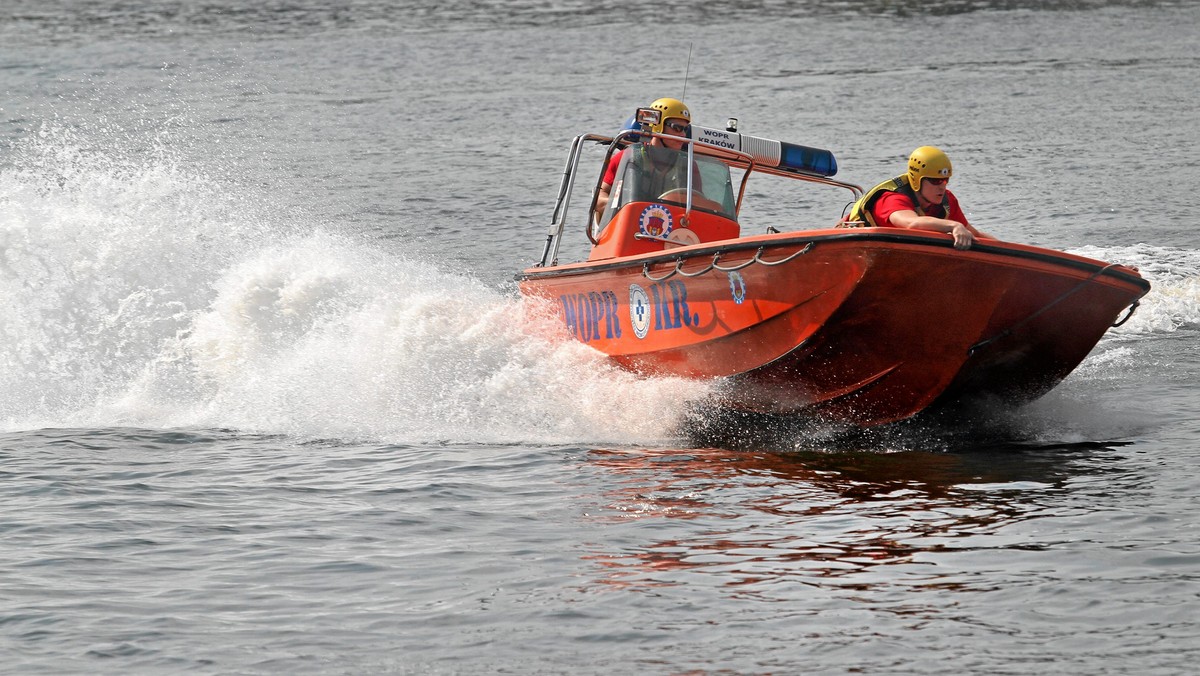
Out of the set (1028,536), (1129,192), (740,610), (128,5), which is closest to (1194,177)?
(1129,192)

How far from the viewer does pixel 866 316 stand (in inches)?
318

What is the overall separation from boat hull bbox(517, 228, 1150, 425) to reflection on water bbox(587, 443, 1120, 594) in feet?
1.32

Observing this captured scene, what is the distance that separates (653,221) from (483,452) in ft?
7.22

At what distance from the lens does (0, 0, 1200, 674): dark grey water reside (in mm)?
5809

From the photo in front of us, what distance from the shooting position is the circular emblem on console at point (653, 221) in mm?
9891

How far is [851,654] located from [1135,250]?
32.4ft

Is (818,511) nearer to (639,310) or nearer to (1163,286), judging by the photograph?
(639,310)

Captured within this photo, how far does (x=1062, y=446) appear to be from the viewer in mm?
8609

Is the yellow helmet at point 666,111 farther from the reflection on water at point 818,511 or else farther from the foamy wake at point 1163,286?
the foamy wake at point 1163,286

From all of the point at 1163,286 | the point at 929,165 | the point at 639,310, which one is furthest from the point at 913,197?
the point at 1163,286

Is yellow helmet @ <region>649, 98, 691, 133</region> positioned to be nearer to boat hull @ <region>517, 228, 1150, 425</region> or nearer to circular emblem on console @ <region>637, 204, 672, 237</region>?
circular emblem on console @ <region>637, 204, 672, 237</region>

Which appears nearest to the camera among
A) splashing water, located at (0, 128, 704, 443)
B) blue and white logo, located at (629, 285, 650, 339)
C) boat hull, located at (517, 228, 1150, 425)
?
boat hull, located at (517, 228, 1150, 425)

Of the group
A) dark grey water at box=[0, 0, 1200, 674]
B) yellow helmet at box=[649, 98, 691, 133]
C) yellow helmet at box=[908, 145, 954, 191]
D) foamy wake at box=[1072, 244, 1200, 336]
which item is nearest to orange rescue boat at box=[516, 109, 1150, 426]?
dark grey water at box=[0, 0, 1200, 674]

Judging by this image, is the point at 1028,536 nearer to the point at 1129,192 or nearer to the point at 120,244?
the point at 120,244
